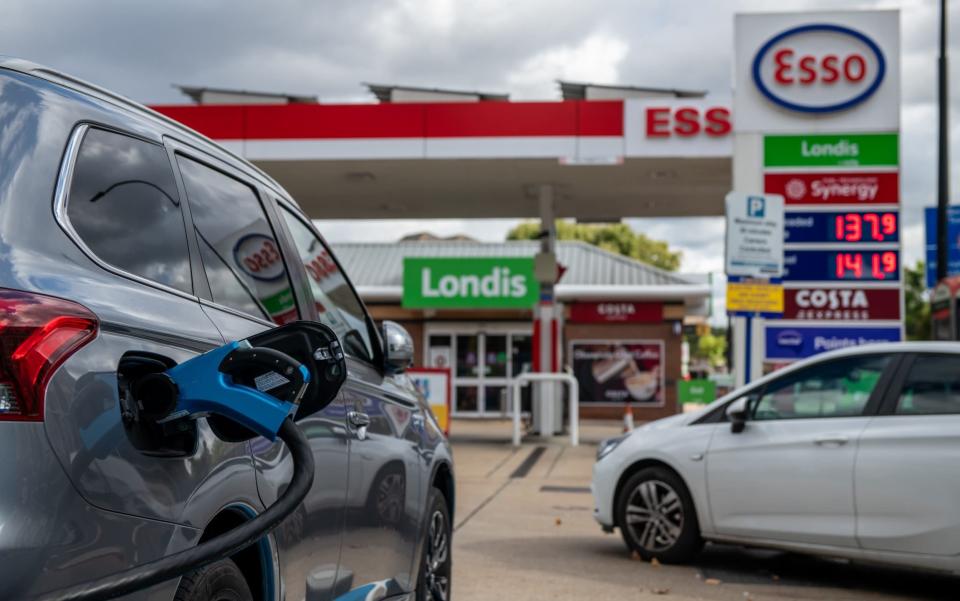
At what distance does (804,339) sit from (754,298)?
155 inches

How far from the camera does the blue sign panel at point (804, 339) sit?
1642cm

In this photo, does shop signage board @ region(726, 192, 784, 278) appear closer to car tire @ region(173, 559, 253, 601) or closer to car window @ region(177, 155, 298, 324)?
car window @ region(177, 155, 298, 324)

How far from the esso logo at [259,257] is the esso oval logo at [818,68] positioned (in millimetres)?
14214

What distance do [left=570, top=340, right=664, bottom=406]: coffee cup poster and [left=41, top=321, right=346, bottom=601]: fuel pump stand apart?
1239 inches

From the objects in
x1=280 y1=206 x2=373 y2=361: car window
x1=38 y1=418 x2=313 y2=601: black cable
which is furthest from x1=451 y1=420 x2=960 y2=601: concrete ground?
x1=38 y1=418 x2=313 y2=601: black cable

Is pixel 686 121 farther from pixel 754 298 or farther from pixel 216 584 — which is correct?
pixel 216 584

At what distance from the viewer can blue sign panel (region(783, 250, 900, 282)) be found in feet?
54.0

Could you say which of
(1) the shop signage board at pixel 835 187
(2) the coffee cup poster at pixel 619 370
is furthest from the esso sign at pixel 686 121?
(2) the coffee cup poster at pixel 619 370

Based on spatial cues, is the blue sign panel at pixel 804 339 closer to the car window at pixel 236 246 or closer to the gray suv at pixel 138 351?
the gray suv at pixel 138 351

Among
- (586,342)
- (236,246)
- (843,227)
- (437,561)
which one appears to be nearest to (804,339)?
(843,227)

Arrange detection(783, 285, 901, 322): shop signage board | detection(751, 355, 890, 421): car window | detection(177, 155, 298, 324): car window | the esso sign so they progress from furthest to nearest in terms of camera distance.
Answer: the esso sign < detection(783, 285, 901, 322): shop signage board < detection(751, 355, 890, 421): car window < detection(177, 155, 298, 324): car window

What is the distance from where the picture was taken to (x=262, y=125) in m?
18.7

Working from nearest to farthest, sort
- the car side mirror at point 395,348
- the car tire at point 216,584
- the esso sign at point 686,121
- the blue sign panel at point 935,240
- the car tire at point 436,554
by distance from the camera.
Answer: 1. the car tire at point 216,584
2. the car side mirror at point 395,348
3. the car tire at point 436,554
4. the blue sign panel at point 935,240
5. the esso sign at point 686,121

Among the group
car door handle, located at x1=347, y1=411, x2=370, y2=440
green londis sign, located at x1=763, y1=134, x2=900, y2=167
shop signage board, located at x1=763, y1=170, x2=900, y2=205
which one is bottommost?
car door handle, located at x1=347, y1=411, x2=370, y2=440
